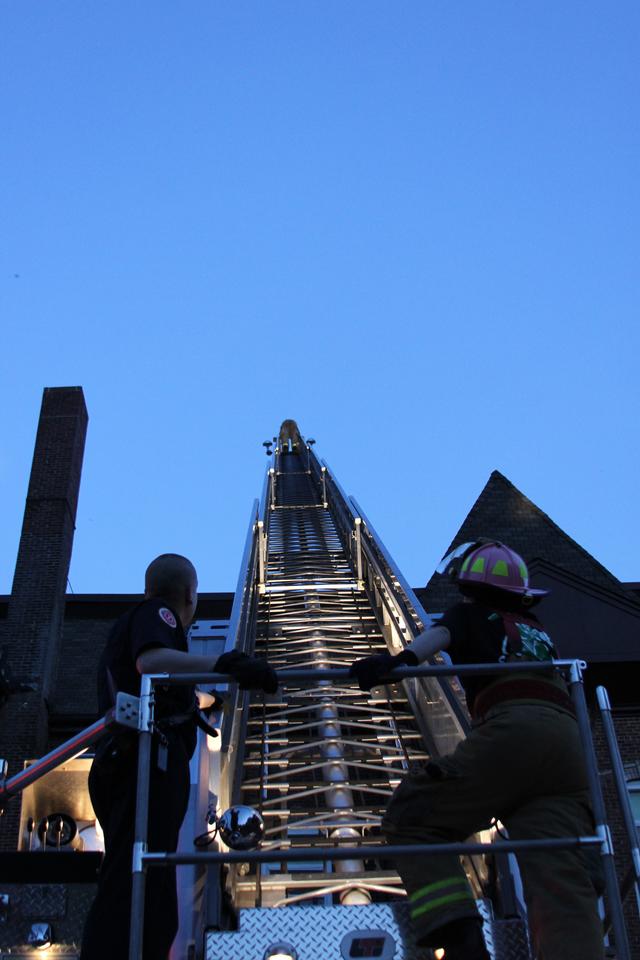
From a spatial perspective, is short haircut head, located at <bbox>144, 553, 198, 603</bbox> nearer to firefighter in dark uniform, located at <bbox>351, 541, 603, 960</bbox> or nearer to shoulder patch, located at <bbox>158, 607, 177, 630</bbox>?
shoulder patch, located at <bbox>158, 607, 177, 630</bbox>

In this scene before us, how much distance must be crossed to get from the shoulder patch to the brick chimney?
9.40 meters

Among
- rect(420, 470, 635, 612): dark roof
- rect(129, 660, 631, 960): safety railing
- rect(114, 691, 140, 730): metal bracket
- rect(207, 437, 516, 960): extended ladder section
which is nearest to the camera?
rect(129, 660, 631, 960): safety railing

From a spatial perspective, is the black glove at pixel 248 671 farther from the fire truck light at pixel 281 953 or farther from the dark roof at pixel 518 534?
the dark roof at pixel 518 534

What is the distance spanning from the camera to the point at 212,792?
440 cm

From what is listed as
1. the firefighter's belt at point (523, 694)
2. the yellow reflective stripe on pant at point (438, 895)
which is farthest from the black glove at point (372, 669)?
the yellow reflective stripe on pant at point (438, 895)

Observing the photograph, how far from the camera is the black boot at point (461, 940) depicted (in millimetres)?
3074

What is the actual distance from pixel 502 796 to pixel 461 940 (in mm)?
464

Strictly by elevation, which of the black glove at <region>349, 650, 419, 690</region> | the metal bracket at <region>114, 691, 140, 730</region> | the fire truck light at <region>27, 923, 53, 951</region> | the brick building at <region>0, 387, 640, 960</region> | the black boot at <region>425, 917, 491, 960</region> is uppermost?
the brick building at <region>0, 387, 640, 960</region>

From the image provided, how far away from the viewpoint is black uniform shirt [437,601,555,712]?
12.1ft

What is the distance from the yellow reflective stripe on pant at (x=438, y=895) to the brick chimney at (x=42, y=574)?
9.91m

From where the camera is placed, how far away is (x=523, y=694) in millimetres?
3475

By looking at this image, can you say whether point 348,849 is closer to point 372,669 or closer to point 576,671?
point 372,669

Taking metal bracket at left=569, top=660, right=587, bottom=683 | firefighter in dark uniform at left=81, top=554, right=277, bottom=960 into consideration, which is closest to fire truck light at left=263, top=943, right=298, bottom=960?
firefighter in dark uniform at left=81, top=554, right=277, bottom=960

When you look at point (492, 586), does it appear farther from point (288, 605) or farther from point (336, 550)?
point (336, 550)
